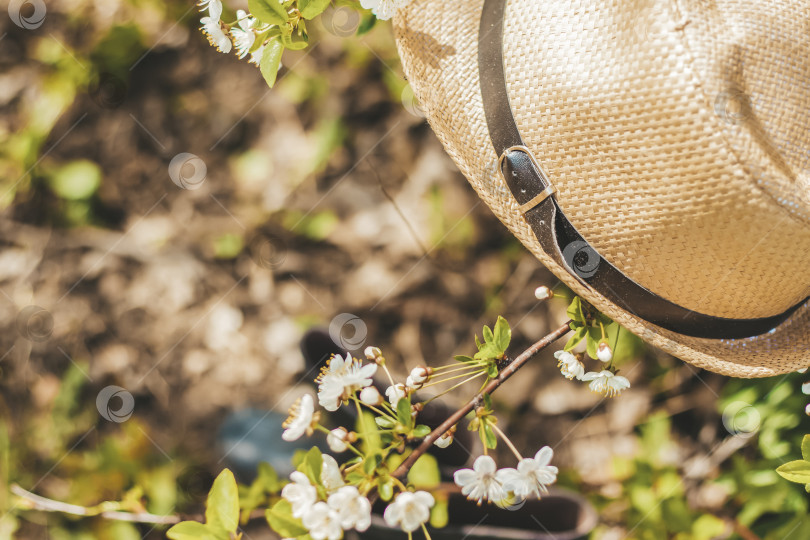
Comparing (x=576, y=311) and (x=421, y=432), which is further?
(x=576, y=311)

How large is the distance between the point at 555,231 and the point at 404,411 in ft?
1.15

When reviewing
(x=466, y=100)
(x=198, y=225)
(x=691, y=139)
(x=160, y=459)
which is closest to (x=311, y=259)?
(x=198, y=225)

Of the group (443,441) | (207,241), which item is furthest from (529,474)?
(207,241)

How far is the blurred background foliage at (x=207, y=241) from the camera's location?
1827 millimetres

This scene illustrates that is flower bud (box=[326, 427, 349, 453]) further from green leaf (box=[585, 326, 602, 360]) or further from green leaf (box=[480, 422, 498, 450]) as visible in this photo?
green leaf (box=[585, 326, 602, 360])

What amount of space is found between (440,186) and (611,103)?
116 cm

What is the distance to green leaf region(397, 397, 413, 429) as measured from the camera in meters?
0.81

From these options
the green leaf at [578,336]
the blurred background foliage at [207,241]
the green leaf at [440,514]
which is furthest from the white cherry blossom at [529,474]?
the blurred background foliage at [207,241]

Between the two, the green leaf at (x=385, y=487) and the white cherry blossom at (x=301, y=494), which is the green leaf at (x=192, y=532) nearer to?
the white cherry blossom at (x=301, y=494)

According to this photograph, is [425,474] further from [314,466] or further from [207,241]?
[207,241]

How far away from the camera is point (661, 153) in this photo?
2.42ft

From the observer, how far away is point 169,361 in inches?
74.4

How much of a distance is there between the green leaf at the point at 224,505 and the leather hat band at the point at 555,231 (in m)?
0.61

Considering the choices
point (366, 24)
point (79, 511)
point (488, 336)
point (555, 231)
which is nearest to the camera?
point (555, 231)
